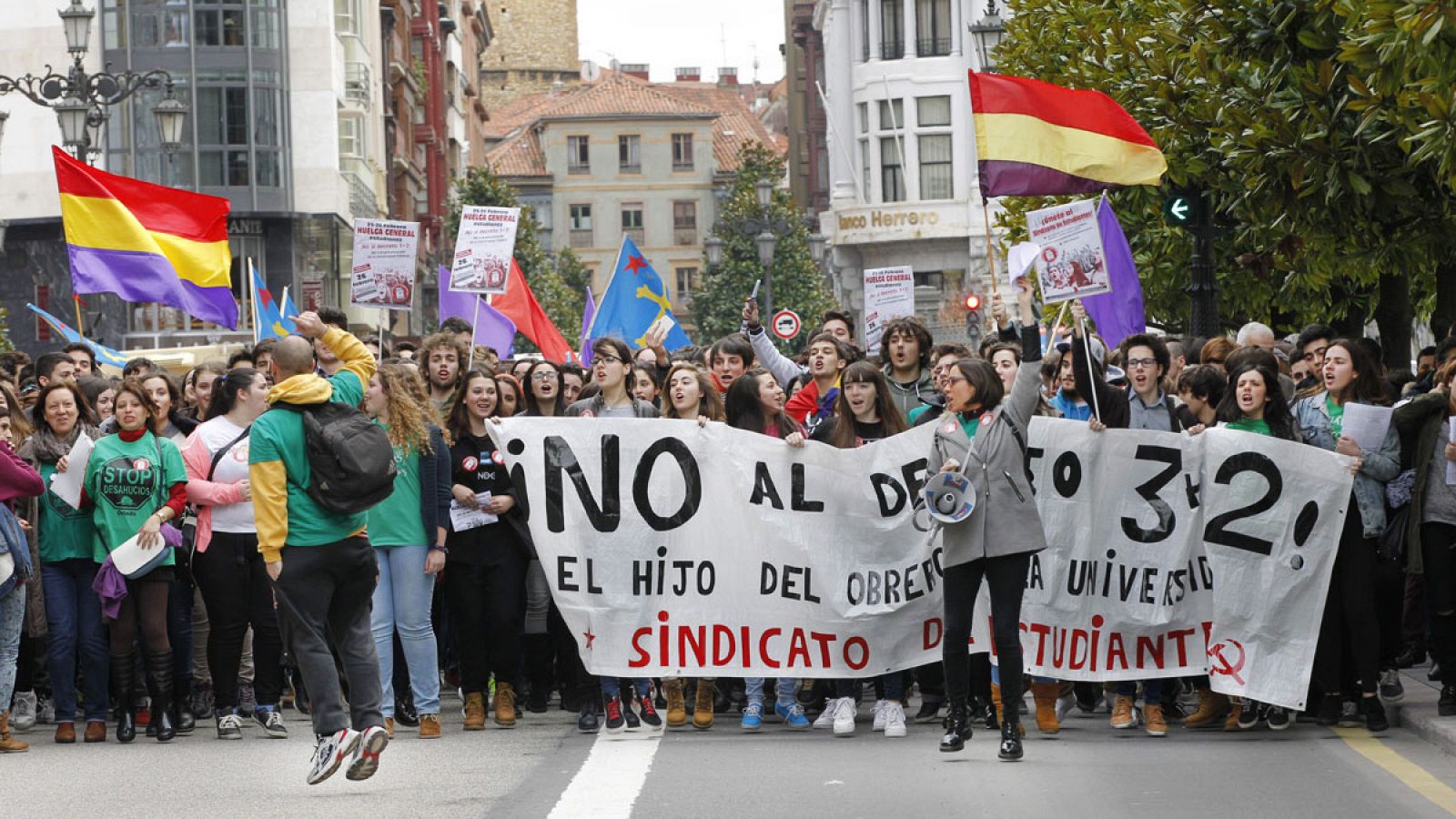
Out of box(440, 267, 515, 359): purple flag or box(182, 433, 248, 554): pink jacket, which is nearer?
box(182, 433, 248, 554): pink jacket

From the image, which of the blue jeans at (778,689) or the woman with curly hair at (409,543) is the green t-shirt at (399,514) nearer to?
the woman with curly hair at (409,543)

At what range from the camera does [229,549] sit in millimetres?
11586

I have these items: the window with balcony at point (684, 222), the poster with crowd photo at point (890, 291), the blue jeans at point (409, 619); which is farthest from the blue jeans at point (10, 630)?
the window with balcony at point (684, 222)

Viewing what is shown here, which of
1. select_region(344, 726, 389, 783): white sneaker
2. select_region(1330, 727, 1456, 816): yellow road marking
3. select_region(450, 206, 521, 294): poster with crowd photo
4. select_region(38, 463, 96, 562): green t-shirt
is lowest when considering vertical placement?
select_region(1330, 727, 1456, 816): yellow road marking

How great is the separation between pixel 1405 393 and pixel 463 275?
787cm

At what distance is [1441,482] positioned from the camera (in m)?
10.8

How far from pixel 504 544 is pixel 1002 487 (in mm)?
2960

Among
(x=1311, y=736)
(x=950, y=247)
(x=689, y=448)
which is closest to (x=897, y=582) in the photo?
(x=689, y=448)

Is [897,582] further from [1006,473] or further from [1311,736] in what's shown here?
[1311,736]

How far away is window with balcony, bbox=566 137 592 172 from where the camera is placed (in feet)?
387

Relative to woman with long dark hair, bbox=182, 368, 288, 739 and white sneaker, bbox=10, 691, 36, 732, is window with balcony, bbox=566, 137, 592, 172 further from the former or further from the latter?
woman with long dark hair, bbox=182, 368, 288, 739

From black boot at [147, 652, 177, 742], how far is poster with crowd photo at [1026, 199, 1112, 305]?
5.00 m

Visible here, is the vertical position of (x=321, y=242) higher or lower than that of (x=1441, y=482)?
higher

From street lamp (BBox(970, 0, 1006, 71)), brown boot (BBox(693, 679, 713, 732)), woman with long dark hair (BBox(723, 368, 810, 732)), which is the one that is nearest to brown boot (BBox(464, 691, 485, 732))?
brown boot (BBox(693, 679, 713, 732))
